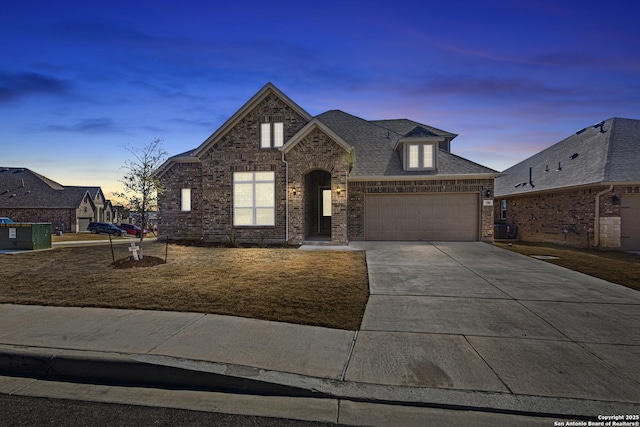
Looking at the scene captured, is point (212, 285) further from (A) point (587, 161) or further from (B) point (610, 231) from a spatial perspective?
(A) point (587, 161)

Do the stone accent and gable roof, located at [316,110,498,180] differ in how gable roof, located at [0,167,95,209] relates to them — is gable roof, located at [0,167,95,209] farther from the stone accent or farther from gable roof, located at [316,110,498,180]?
the stone accent

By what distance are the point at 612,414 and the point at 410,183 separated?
14.3 meters

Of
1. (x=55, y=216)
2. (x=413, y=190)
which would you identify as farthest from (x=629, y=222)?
(x=55, y=216)

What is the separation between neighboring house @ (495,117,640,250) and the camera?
15.6 m

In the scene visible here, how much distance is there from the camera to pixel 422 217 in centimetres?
1695

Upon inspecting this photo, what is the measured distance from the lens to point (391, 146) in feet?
63.7

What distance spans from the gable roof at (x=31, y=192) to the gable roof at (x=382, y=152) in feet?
140

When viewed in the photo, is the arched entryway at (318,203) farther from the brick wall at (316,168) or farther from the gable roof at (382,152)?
the gable roof at (382,152)

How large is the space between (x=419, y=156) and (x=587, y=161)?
31.4 feet

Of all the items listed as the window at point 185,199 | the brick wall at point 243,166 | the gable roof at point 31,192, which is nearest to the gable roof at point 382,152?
the brick wall at point 243,166

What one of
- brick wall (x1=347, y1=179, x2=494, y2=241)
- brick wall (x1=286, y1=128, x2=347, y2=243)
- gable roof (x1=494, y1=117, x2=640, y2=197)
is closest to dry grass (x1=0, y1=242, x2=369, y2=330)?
brick wall (x1=286, y1=128, x2=347, y2=243)

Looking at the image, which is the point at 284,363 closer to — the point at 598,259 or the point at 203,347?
the point at 203,347

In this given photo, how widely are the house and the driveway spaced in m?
7.50

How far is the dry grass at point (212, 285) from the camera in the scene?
5969 mm
